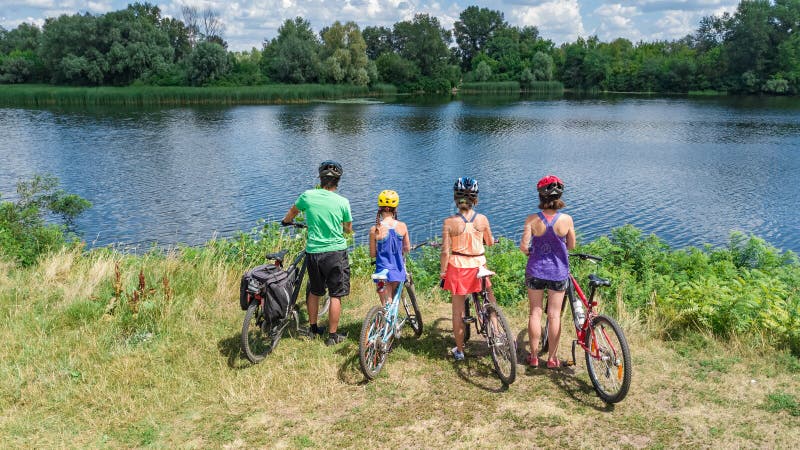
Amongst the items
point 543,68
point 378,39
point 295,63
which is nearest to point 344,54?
point 295,63

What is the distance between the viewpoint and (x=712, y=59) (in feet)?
326

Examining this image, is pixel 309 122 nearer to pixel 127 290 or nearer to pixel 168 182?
pixel 168 182

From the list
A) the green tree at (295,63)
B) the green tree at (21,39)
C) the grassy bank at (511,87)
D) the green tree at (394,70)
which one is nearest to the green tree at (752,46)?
the grassy bank at (511,87)

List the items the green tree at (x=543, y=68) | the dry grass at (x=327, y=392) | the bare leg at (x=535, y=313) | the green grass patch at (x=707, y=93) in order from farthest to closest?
the green tree at (x=543, y=68)
the green grass patch at (x=707, y=93)
the bare leg at (x=535, y=313)
the dry grass at (x=327, y=392)

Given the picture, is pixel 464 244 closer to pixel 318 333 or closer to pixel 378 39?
pixel 318 333

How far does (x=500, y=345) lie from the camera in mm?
5836

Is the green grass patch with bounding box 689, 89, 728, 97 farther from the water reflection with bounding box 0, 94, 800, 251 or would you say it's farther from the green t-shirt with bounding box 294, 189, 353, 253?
the green t-shirt with bounding box 294, 189, 353, 253

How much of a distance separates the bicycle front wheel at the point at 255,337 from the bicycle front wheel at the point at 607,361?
3.51 meters

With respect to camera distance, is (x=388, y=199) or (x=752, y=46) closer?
(x=388, y=199)

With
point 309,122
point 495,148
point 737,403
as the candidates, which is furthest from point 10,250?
point 309,122

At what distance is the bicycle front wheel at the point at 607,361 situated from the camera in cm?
523

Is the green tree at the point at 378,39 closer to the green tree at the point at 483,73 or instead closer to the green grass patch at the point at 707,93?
the green tree at the point at 483,73

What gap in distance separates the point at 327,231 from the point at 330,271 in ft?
1.53

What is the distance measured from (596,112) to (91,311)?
62.5m
